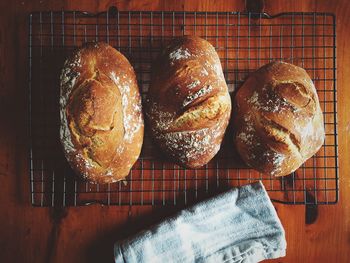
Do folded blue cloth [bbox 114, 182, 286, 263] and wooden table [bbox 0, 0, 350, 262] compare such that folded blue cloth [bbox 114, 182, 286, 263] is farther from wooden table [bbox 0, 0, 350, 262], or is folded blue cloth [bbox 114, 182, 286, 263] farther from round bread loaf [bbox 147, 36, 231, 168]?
round bread loaf [bbox 147, 36, 231, 168]

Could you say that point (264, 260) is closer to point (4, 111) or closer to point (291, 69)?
point (291, 69)

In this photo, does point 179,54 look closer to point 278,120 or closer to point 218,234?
point 278,120

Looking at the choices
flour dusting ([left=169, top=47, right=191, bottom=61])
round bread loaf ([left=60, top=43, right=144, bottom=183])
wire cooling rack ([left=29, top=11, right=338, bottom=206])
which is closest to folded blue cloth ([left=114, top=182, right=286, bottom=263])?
wire cooling rack ([left=29, top=11, right=338, bottom=206])

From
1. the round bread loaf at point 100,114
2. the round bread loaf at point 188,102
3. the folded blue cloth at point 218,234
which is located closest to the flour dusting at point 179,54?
the round bread loaf at point 188,102

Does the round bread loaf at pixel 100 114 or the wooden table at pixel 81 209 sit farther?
the wooden table at pixel 81 209

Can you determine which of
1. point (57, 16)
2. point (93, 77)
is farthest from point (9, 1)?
point (93, 77)

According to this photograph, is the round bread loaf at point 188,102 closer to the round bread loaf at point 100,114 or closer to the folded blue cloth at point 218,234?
the round bread loaf at point 100,114

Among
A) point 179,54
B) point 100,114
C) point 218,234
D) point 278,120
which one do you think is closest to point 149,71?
point 179,54
